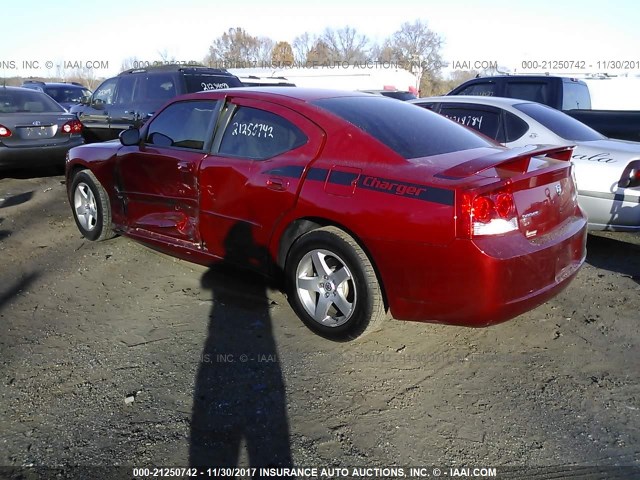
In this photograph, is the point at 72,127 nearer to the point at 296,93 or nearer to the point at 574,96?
the point at 296,93

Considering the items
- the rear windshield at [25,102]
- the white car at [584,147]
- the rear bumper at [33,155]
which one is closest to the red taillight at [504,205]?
the white car at [584,147]

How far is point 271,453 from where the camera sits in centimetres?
266

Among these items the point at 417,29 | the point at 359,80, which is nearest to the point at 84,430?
the point at 359,80

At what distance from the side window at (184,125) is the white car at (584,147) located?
124 inches

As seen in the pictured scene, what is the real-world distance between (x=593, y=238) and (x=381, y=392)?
160 inches

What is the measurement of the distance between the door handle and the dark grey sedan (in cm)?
635

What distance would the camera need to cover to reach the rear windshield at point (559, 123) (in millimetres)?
5905

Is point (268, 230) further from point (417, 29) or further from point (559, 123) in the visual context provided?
point (417, 29)

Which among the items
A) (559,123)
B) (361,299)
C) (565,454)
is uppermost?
(559,123)

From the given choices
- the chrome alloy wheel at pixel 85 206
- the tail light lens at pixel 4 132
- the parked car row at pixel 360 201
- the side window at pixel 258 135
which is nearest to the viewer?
the parked car row at pixel 360 201

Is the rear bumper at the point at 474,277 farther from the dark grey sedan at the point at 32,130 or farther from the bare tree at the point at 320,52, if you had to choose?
the bare tree at the point at 320,52

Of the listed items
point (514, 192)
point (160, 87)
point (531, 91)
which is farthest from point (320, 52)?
point (514, 192)

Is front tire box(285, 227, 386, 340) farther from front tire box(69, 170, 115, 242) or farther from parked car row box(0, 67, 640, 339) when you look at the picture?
front tire box(69, 170, 115, 242)

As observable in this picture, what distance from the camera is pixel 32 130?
29.2 feet
